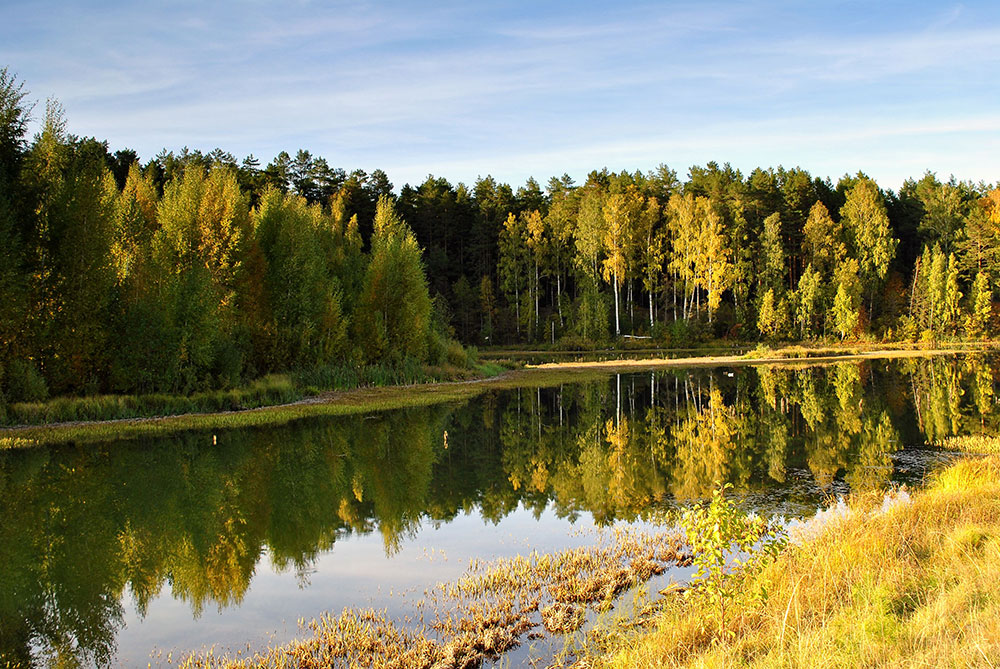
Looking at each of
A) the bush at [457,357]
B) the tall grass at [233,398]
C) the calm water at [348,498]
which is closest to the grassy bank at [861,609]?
the calm water at [348,498]

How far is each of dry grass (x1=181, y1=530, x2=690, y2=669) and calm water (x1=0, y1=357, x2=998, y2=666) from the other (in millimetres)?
473

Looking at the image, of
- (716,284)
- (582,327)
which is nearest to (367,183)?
(582,327)

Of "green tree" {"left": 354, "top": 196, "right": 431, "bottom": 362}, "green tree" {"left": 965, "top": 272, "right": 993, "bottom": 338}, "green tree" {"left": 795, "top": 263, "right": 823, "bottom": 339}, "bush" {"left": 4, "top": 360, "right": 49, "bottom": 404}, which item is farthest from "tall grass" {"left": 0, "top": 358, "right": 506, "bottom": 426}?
"green tree" {"left": 965, "top": 272, "right": 993, "bottom": 338}

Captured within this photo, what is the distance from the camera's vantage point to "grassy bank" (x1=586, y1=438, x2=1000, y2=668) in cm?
554

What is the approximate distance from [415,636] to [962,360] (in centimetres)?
5201

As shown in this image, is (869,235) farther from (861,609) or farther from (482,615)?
(482,615)

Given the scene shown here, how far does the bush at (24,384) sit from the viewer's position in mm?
23438

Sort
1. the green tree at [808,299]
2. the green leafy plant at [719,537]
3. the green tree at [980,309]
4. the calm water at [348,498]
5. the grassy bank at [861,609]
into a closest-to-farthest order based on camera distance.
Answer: the grassy bank at [861,609] → the green leafy plant at [719,537] → the calm water at [348,498] → the green tree at [980,309] → the green tree at [808,299]

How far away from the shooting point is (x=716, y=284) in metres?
68.5

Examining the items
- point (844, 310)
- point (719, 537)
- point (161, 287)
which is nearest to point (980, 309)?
point (844, 310)

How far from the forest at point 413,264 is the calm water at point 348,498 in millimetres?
7140

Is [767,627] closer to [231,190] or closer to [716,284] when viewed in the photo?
[231,190]

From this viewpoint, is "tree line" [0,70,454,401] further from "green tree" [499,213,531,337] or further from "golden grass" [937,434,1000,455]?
"green tree" [499,213,531,337]

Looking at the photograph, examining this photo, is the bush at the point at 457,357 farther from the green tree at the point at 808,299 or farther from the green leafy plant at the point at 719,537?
the green leafy plant at the point at 719,537
